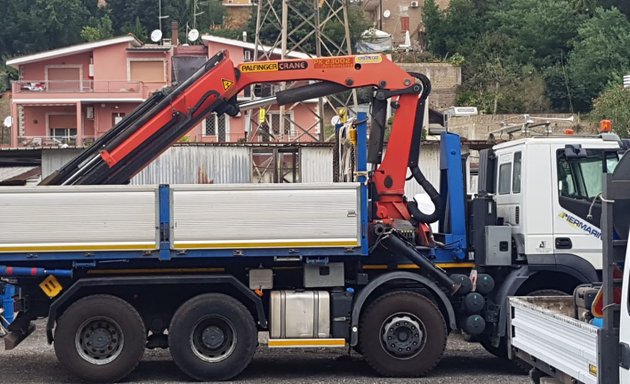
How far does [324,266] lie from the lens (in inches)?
460

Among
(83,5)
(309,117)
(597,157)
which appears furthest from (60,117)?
(597,157)

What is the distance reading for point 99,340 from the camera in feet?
36.9

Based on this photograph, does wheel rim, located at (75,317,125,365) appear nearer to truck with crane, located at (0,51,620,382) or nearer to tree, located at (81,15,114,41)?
truck with crane, located at (0,51,620,382)

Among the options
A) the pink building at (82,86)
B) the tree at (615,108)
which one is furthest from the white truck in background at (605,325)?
the pink building at (82,86)

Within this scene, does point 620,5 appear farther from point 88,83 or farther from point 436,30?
point 88,83

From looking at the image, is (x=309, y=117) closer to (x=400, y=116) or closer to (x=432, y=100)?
(x=432, y=100)

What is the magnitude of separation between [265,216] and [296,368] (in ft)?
8.10

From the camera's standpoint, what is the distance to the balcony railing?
1834 inches

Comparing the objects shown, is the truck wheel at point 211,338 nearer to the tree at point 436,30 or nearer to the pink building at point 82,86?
the pink building at point 82,86

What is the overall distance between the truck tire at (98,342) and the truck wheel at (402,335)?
2.81 meters

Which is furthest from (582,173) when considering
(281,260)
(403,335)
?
(281,260)

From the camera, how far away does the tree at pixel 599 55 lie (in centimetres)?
4900

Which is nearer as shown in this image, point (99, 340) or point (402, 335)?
point (99, 340)

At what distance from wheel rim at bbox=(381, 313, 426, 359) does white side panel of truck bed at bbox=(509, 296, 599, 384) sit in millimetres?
3121
